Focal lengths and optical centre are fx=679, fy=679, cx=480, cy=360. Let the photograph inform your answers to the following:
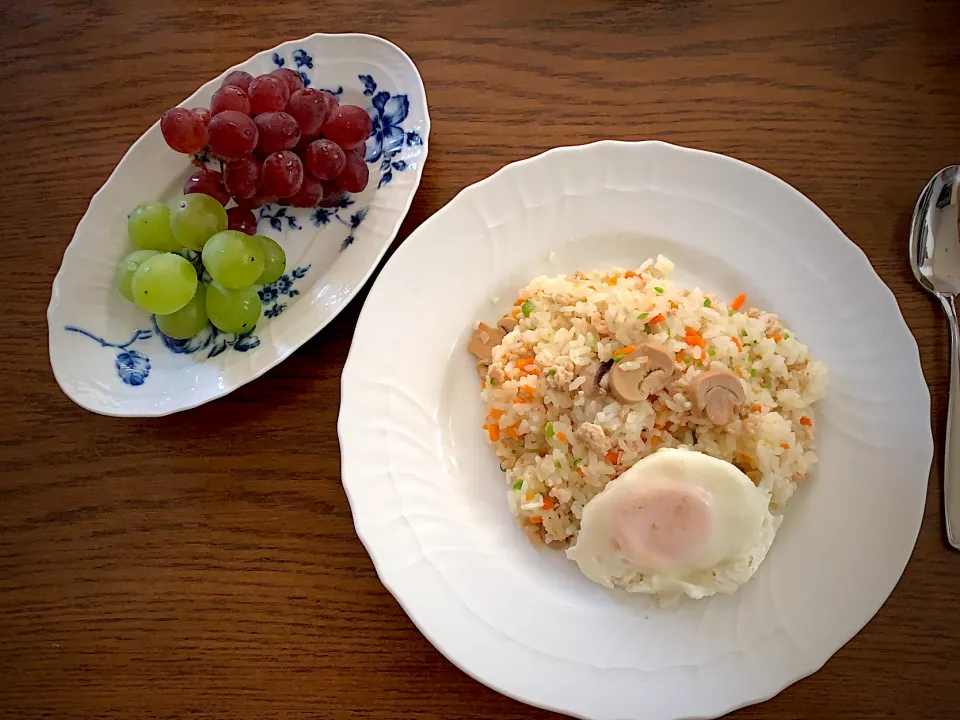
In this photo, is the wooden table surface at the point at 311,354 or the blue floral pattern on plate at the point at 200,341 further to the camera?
the blue floral pattern on plate at the point at 200,341

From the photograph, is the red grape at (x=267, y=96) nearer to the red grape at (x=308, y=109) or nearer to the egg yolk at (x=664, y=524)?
the red grape at (x=308, y=109)

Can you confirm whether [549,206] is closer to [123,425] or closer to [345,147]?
[345,147]

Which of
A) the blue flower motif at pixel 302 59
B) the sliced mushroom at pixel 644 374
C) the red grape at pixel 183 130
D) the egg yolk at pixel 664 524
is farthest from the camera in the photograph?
the blue flower motif at pixel 302 59

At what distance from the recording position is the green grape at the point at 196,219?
4.83 ft

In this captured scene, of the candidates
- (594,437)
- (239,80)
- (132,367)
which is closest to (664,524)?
(594,437)

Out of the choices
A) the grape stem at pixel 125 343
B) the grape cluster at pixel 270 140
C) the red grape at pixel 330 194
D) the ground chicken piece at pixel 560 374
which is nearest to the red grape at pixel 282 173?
the grape cluster at pixel 270 140

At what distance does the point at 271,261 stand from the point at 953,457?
4.87 feet

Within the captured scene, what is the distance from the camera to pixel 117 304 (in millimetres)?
1598

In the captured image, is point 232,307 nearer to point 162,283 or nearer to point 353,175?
point 162,283

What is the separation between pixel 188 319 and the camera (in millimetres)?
1521

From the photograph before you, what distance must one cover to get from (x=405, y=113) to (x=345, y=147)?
0.18 metres

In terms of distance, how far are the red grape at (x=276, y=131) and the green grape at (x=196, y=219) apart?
168 millimetres

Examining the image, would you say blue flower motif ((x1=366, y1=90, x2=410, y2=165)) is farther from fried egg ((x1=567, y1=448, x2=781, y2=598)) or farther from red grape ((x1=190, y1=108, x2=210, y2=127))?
fried egg ((x1=567, y1=448, x2=781, y2=598))

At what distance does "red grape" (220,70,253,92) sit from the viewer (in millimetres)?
1533
